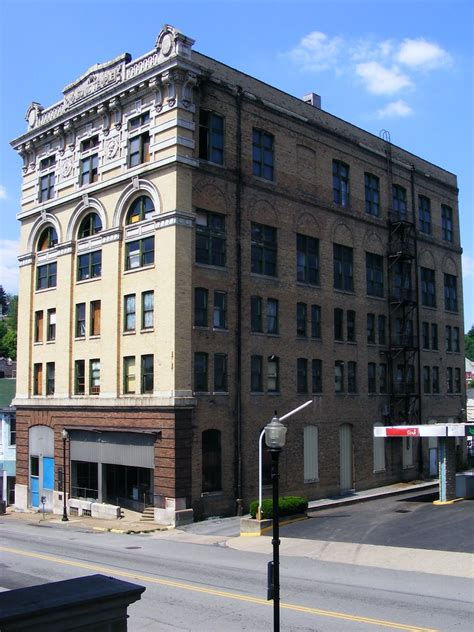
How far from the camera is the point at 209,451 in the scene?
3484cm

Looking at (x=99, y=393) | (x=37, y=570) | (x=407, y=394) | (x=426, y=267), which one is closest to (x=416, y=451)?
(x=407, y=394)

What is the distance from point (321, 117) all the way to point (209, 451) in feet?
72.5

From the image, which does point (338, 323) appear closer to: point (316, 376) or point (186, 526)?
point (316, 376)

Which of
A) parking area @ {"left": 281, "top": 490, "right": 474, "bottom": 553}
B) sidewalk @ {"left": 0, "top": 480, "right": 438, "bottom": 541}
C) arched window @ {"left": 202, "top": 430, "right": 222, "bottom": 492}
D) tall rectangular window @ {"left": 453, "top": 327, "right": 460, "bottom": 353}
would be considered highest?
tall rectangular window @ {"left": 453, "top": 327, "right": 460, "bottom": 353}

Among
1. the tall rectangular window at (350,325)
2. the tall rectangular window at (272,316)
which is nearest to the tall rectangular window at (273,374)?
the tall rectangular window at (272,316)

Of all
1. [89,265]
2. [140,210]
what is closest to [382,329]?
[140,210]

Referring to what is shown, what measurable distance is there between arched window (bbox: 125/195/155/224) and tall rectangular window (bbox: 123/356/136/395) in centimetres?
738

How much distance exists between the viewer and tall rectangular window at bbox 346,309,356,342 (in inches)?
1757

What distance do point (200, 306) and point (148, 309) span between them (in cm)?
274

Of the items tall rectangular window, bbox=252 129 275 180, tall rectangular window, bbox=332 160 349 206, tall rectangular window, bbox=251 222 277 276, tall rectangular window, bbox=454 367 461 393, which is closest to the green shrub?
tall rectangular window, bbox=251 222 277 276

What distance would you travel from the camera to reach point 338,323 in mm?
44062

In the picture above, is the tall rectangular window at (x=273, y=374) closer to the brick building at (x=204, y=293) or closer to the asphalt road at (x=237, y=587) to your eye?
the brick building at (x=204, y=293)

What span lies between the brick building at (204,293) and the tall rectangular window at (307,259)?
4.6 inches

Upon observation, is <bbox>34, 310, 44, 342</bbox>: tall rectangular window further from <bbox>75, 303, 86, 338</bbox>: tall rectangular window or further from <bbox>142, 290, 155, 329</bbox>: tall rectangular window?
<bbox>142, 290, 155, 329</bbox>: tall rectangular window
